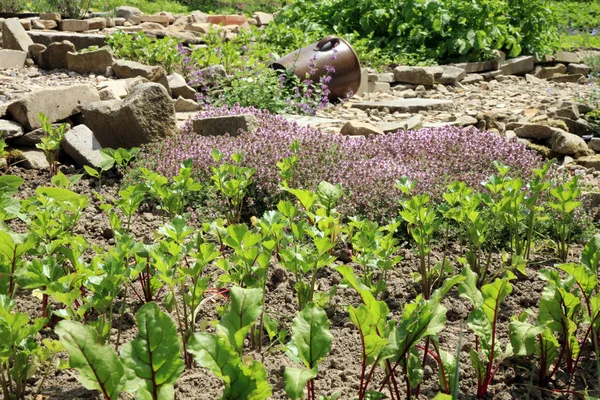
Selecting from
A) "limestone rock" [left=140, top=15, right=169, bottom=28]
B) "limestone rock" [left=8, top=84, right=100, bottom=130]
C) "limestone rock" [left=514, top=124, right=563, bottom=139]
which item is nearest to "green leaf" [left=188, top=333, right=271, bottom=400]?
"limestone rock" [left=8, top=84, right=100, bottom=130]

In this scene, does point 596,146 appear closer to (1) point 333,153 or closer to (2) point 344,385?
(1) point 333,153

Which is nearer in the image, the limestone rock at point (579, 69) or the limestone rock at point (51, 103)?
the limestone rock at point (51, 103)

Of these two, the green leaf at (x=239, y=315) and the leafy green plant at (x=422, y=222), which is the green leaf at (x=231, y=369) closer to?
the green leaf at (x=239, y=315)

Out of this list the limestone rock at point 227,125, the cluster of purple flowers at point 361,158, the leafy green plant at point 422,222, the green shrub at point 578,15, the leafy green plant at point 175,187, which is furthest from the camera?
the green shrub at point 578,15

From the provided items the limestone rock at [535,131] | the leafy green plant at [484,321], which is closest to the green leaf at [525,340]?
the leafy green plant at [484,321]

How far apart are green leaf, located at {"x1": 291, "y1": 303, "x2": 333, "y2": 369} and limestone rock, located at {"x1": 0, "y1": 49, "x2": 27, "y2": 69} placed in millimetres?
6756

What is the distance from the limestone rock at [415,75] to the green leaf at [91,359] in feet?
29.1

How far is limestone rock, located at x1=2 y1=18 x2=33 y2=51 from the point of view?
330 inches

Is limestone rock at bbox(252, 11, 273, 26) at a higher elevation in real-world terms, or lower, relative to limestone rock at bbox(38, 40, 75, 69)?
lower

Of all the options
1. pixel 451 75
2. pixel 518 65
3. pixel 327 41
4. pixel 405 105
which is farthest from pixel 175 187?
pixel 518 65

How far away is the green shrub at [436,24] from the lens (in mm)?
11609

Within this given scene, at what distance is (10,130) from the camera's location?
5523mm

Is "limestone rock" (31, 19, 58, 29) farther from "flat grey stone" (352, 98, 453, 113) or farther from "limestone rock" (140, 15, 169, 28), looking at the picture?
"flat grey stone" (352, 98, 453, 113)

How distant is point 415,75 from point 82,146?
5.88m
